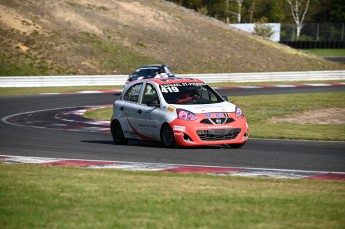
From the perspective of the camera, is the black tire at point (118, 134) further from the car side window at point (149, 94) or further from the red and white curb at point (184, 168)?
the red and white curb at point (184, 168)

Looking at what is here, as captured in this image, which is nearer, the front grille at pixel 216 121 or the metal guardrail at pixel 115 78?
the front grille at pixel 216 121

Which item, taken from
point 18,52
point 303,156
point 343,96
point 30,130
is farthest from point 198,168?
point 18,52

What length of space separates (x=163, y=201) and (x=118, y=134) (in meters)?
8.57

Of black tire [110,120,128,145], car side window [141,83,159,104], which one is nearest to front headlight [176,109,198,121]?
car side window [141,83,159,104]

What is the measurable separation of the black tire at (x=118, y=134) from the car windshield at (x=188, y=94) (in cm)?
145

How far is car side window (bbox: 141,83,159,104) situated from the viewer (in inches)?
655

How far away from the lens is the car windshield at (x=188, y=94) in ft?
53.6

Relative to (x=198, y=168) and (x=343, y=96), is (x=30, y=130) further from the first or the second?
(x=343, y=96)

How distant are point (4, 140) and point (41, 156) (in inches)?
143

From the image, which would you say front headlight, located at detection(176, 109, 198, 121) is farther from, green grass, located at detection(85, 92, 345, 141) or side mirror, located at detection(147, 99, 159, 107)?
green grass, located at detection(85, 92, 345, 141)

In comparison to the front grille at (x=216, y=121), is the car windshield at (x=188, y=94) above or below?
above

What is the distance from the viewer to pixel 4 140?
18031 mm

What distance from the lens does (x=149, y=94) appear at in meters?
16.8

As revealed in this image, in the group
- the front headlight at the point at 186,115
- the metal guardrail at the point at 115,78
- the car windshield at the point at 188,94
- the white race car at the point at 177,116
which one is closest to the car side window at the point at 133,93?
the white race car at the point at 177,116
